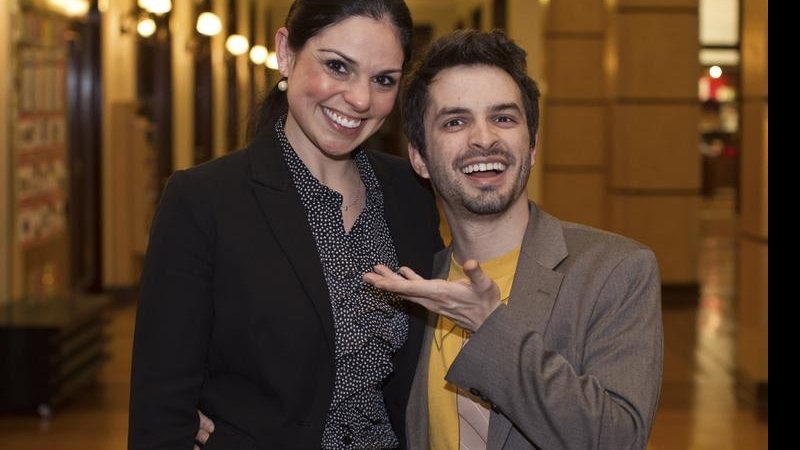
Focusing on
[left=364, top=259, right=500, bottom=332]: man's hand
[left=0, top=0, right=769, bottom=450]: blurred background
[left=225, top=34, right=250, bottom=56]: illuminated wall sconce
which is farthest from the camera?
[left=225, top=34, right=250, bottom=56]: illuminated wall sconce

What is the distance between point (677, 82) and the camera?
36.3 feet

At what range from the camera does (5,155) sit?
7.23 m

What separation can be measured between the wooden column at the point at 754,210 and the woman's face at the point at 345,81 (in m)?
5.14

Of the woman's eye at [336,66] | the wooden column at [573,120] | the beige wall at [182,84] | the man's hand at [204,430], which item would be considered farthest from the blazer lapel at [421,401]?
the beige wall at [182,84]

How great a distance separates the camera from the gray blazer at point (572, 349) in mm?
1825

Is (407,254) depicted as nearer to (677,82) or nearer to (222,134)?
(677,82)

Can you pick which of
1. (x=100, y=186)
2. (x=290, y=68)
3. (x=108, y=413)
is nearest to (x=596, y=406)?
(x=290, y=68)

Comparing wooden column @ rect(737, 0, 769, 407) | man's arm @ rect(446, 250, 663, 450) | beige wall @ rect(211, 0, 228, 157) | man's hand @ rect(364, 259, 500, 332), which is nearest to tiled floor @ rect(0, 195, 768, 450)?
wooden column @ rect(737, 0, 769, 407)

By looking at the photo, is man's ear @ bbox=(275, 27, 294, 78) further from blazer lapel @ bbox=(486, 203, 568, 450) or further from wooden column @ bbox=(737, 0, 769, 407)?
wooden column @ bbox=(737, 0, 769, 407)

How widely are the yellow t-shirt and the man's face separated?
0.12m

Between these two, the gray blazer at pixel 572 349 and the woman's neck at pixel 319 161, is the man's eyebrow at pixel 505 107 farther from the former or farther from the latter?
the woman's neck at pixel 319 161

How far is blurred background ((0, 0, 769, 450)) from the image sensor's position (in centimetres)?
682

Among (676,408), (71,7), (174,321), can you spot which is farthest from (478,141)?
(71,7)

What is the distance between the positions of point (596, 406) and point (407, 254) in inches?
23.7
